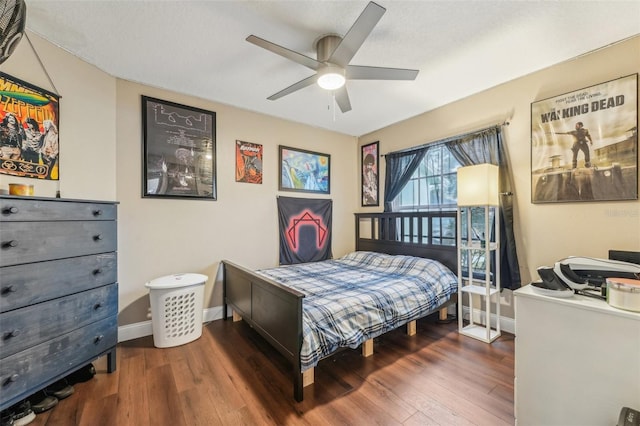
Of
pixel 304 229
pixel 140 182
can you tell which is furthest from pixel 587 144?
pixel 140 182

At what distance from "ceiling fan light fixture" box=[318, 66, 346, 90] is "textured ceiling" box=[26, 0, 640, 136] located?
0.27 metres

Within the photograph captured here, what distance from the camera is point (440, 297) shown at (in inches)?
106

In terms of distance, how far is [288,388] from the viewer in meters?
1.81

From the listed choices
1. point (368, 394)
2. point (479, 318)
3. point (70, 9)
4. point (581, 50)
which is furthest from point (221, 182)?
point (581, 50)

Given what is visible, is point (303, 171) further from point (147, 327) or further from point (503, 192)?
point (147, 327)

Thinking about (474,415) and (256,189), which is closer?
(474,415)

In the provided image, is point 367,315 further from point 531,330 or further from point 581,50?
point 581,50

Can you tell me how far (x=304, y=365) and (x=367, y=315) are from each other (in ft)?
2.16

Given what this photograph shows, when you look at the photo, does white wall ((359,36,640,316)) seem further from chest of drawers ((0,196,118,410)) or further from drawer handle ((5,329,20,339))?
drawer handle ((5,329,20,339))

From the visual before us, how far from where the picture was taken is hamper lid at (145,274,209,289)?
2352 mm

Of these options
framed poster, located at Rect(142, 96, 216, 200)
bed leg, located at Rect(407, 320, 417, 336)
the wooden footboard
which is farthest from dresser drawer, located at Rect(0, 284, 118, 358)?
bed leg, located at Rect(407, 320, 417, 336)

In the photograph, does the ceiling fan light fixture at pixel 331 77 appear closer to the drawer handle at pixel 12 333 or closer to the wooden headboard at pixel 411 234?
the wooden headboard at pixel 411 234

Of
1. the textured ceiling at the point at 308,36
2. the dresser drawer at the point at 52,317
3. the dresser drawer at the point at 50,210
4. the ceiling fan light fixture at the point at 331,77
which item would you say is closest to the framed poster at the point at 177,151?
the textured ceiling at the point at 308,36

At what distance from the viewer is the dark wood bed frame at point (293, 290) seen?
1.74 metres
